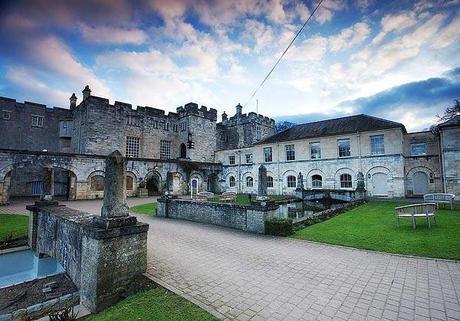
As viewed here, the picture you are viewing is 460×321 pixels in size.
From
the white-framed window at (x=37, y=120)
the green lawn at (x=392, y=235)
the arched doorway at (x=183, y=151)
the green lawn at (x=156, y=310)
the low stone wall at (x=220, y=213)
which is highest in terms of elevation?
the white-framed window at (x=37, y=120)

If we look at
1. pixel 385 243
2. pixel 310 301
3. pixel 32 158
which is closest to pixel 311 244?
pixel 385 243

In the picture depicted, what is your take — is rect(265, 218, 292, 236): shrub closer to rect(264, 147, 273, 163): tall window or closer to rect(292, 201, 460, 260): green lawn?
rect(292, 201, 460, 260): green lawn

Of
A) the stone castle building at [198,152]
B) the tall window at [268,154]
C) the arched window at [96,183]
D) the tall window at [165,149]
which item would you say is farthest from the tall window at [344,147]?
the arched window at [96,183]

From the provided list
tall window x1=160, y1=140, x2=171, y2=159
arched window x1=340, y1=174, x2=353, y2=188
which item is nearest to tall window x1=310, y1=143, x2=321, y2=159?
arched window x1=340, y1=174, x2=353, y2=188

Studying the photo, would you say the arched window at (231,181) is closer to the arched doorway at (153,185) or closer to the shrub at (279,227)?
the arched doorway at (153,185)

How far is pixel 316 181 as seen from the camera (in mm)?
26141

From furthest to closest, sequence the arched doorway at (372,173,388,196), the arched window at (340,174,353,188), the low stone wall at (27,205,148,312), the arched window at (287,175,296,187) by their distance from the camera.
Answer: the arched window at (287,175,296,187)
the arched window at (340,174,353,188)
the arched doorway at (372,173,388,196)
the low stone wall at (27,205,148,312)

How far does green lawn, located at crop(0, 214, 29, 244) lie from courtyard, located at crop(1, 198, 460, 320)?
641 centimetres

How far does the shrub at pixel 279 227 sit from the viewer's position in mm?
8688

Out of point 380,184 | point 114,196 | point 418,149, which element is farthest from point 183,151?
point 114,196

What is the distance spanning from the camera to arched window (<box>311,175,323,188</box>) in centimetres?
2576

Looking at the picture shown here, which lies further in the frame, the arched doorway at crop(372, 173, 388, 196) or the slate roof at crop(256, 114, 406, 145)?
the slate roof at crop(256, 114, 406, 145)

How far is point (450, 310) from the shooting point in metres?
3.68

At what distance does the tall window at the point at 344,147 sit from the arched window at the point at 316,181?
3.41m
